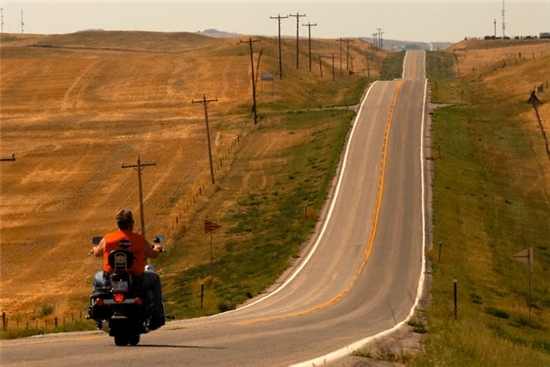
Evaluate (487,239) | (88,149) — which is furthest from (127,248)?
(88,149)

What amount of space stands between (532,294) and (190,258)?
1872 centimetres

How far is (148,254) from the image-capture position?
15180 mm

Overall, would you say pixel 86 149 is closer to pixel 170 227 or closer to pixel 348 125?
pixel 348 125

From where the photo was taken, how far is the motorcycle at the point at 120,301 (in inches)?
582

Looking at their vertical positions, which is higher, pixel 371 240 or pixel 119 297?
pixel 119 297

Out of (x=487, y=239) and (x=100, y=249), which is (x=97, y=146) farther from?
(x=100, y=249)

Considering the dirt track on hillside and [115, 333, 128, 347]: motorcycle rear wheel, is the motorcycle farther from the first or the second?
the dirt track on hillside

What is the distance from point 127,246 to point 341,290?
85.3 ft

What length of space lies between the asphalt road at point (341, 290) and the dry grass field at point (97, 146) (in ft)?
31.2

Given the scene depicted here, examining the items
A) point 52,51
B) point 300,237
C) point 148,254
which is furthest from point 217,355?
point 52,51

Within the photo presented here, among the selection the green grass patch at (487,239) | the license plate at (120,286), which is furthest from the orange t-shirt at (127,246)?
the green grass patch at (487,239)

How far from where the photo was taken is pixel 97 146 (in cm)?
9706

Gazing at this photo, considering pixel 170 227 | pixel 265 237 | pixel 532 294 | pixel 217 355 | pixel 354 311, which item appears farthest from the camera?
pixel 170 227

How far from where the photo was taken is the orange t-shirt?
1491cm
